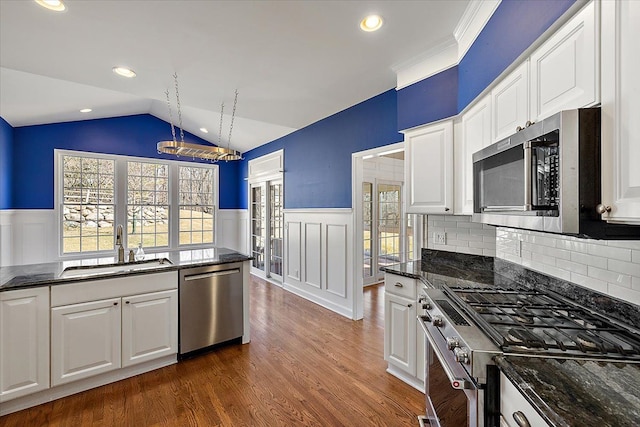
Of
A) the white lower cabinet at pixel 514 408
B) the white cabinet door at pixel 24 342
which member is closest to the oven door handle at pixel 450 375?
the white lower cabinet at pixel 514 408

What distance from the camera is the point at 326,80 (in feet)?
10.0

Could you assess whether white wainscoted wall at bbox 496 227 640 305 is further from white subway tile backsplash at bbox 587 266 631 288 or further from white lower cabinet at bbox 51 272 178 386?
white lower cabinet at bbox 51 272 178 386

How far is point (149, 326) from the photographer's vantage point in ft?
8.25

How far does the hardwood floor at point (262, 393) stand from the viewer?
6.51 ft

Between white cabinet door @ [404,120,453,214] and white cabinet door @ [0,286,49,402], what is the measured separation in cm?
293

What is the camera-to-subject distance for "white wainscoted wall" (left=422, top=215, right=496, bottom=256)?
2408 mm

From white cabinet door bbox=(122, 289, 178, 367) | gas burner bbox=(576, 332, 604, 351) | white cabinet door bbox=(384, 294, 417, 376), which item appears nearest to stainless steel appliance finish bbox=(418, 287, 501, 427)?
gas burner bbox=(576, 332, 604, 351)

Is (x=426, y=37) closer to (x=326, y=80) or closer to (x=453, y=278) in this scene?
(x=326, y=80)

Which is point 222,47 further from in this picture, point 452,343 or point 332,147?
point 452,343

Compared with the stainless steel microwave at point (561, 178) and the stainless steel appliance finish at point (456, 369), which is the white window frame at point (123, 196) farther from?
the stainless steel microwave at point (561, 178)

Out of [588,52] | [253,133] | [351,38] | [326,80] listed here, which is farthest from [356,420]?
[253,133]

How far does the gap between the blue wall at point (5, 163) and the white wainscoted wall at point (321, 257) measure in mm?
4037

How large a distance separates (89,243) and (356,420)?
568 cm

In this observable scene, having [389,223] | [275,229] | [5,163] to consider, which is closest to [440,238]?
[389,223]
